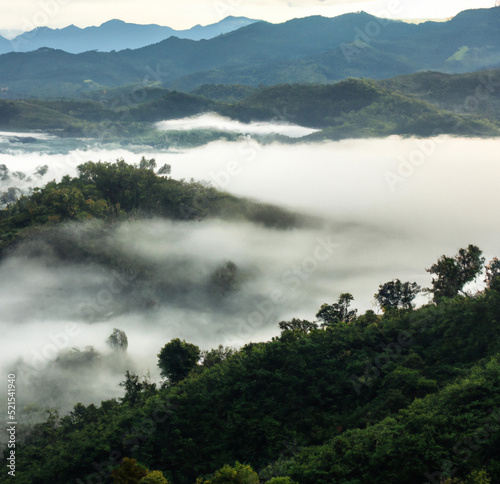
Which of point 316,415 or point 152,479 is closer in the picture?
point 152,479

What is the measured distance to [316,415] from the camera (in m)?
48.4

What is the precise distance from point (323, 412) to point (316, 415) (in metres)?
0.67

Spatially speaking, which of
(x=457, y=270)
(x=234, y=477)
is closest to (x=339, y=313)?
(x=457, y=270)

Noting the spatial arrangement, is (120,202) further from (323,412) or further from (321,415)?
(321,415)

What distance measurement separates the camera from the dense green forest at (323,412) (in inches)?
1407

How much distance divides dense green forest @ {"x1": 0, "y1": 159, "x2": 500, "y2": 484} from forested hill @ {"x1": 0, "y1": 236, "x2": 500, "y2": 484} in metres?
0.11

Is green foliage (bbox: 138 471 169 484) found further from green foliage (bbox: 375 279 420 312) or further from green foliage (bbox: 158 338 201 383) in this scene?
green foliage (bbox: 375 279 420 312)

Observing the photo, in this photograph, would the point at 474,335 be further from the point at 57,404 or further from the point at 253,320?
the point at 253,320

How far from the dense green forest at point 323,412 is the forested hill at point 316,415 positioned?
0.11 metres

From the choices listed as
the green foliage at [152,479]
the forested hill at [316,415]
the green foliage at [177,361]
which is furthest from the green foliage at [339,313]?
the green foliage at [152,479]

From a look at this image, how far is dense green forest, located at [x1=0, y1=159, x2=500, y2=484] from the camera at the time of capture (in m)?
35.8

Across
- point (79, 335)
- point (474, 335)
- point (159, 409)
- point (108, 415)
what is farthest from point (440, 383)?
point (79, 335)

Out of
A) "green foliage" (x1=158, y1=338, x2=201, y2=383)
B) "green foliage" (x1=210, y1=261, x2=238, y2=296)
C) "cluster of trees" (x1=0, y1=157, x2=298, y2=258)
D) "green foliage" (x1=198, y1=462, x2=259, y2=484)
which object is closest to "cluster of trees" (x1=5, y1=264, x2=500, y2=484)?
"green foliage" (x1=198, y1=462, x2=259, y2=484)

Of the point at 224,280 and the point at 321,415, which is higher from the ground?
the point at 224,280
